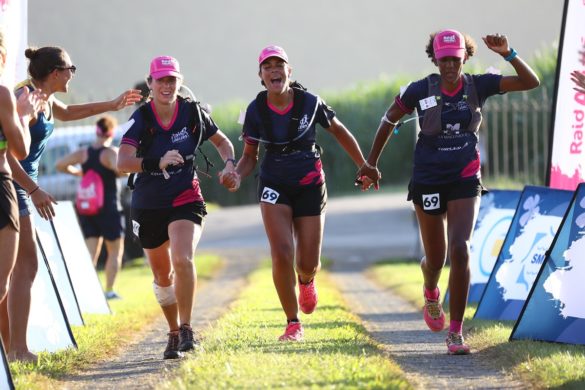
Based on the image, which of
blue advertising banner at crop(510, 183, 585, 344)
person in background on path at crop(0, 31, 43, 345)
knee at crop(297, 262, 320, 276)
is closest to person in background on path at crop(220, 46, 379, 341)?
knee at crop(297, 262, 320, 276)

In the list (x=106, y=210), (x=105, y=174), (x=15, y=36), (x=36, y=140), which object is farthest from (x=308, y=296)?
(x=105, y=174)

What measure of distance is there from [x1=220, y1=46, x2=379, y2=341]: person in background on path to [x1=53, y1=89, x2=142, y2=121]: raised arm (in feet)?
3.52

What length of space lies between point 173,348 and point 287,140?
70.1 inches

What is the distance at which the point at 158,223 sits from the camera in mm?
9305

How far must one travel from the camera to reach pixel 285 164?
953cm

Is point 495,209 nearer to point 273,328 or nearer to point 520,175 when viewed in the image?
point 273,328

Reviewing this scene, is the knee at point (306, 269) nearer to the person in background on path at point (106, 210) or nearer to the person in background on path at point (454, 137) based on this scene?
the person in background on path at point (454, 137)

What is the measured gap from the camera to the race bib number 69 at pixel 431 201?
9.47 meters

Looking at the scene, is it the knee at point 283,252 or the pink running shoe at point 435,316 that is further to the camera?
the pink running shoe at point 435,316

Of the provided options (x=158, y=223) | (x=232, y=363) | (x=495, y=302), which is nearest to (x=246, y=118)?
(x=158, y=223)

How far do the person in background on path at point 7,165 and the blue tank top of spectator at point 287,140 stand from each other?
7.53ft

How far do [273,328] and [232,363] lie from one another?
8.90ft

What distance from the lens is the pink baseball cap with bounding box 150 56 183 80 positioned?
916cm

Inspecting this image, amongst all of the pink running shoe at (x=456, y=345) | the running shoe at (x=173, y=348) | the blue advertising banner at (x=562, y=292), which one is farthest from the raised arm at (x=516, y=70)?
the running shoe at (x=173, y=348)
